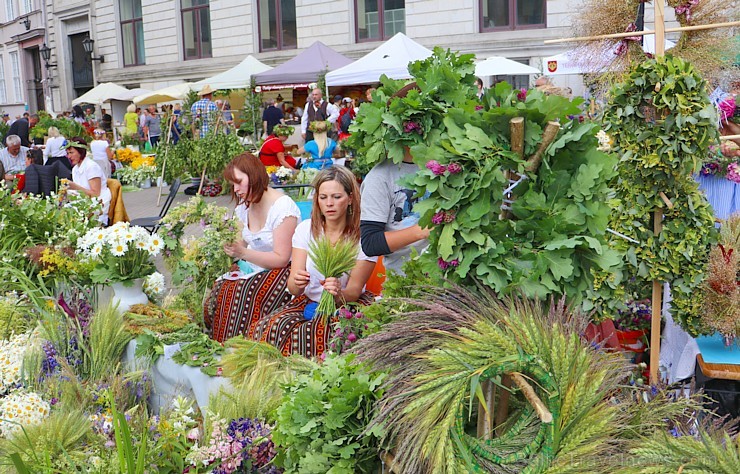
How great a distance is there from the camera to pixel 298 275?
160 inches

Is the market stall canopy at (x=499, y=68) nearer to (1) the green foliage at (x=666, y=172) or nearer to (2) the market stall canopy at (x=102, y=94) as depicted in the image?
(1) the green foliage at (x=666, y=172)

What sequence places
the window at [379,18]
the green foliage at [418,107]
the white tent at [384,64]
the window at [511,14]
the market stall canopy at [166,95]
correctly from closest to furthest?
the green foliage at [418,107], the white tent at [384,64], the window at [511,14], the window at [379,18], the market stall canopy at [166,95]

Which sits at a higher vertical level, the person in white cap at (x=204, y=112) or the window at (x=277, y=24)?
the window at (x=277, y=24)

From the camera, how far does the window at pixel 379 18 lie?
21.6 metres

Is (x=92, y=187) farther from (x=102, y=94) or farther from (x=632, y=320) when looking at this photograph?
(x=102, y=94)

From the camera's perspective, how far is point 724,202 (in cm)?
523

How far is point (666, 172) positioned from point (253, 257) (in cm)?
249

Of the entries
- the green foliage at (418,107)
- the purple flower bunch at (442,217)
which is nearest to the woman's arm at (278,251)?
the green foliage at (418,107)

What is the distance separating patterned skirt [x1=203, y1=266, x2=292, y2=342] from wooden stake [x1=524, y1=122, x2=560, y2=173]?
8.36 ft

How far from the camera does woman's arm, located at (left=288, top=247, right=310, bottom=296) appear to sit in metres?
4.07

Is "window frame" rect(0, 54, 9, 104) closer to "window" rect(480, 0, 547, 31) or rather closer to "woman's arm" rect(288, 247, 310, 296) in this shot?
"window" rect(480, 0, 547, 31)

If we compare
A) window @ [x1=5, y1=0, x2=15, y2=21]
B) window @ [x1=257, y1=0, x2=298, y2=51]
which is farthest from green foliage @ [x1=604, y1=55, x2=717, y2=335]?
window @ [x1=5, y1=0, x2=15, y2=21]

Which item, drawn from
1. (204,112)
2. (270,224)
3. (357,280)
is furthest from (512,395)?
(204,112)

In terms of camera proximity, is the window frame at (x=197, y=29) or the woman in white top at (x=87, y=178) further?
the window frame at (x=197, y=29)
